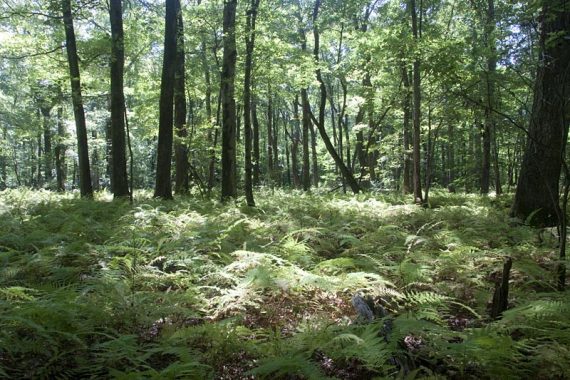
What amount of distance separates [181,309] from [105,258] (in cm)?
213

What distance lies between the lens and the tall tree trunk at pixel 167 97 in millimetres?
12316

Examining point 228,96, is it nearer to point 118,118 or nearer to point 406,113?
point 118,118

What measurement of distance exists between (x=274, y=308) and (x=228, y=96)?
863cm

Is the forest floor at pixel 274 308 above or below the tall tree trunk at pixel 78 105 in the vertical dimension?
below

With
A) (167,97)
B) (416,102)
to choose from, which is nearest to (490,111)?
(416,102)

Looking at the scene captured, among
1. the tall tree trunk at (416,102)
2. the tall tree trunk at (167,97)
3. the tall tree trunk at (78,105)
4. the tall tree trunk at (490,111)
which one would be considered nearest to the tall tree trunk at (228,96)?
the tall tree trunk at (167,97)

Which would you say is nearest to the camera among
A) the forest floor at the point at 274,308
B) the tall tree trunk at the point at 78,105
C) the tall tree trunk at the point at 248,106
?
the forest floor at the point at 274,308

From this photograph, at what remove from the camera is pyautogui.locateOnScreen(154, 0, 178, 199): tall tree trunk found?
1232 centimetres

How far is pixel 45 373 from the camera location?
271 centimetres

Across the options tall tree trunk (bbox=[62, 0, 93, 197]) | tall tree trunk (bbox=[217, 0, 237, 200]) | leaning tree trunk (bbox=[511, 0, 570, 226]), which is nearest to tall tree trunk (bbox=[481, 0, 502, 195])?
leaning tree trunk (bbox=[511, 0, 570, 226])

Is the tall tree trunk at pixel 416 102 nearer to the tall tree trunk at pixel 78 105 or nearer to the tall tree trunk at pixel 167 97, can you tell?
the tall tree trunk at pixel 167 97

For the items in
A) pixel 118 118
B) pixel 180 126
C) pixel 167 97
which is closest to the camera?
pixel 167 97

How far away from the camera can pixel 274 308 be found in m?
4.18

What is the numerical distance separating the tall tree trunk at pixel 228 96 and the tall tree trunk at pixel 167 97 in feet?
5.12
